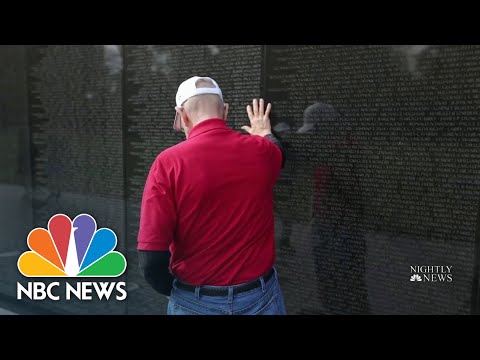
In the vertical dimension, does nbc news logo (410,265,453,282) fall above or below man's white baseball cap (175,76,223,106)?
below

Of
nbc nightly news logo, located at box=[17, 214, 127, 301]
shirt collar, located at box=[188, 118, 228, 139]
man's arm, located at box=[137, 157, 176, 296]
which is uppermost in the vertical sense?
shirt collar, located at box=[188, 118, 228, 139]

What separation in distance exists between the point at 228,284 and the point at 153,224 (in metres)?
A: 0.54

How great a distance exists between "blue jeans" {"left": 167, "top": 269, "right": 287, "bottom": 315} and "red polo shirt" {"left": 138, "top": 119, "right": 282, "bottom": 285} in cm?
8

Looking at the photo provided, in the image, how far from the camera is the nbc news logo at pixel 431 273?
10.2 ft

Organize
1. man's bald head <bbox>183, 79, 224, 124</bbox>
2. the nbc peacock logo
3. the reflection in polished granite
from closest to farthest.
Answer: man's bald head <bbox>183, 79, 224, 124</bbox> < the reflection in polished granite < the nbc peacock logo

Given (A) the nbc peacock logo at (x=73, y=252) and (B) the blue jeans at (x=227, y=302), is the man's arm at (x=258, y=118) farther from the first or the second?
(A) the nbc peacock logo at (x=73, y=252)

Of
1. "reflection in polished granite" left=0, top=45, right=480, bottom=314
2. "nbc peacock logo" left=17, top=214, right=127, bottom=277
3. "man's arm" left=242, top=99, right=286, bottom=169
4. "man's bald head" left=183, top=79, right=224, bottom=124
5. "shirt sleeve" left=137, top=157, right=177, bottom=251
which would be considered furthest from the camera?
"nbc peacock logo" left=17, top=214, right=127, bottom=277

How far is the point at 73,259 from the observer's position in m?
4.14

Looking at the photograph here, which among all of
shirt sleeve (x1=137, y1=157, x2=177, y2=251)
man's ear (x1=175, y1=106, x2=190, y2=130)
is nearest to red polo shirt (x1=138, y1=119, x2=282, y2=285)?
shirt sleeve (x1=137, y1=157, x2=177, y2=251)

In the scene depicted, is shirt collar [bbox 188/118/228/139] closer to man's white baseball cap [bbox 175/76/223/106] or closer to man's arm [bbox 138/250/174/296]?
man's white baseball cap [bbox 175/76/223/106]

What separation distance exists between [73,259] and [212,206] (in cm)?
219

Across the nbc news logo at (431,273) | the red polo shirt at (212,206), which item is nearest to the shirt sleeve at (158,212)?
the red polo shirt at (212,206)

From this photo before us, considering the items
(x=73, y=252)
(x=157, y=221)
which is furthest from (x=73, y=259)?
(x=157, y=221)

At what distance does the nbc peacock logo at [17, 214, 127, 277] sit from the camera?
4.12 metres
